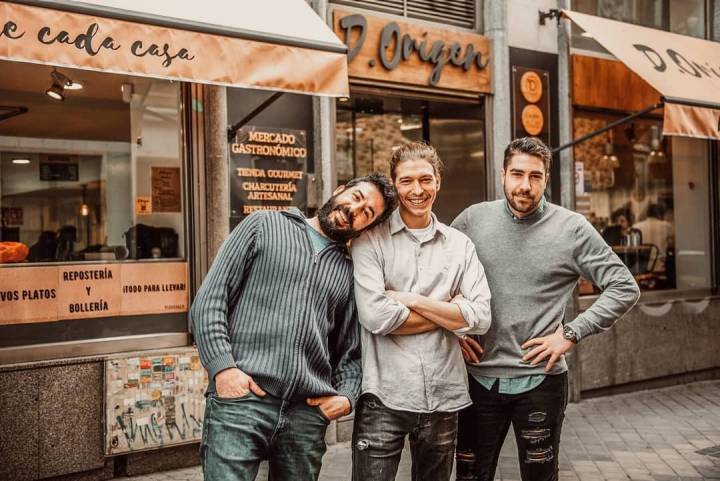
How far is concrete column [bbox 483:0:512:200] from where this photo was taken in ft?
24.9

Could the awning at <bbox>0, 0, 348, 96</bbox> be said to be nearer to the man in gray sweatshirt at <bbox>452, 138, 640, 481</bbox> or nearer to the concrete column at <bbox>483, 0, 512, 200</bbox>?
the man in gray sweatshirt at <bbox>452, 138, 640, 481</bbox>

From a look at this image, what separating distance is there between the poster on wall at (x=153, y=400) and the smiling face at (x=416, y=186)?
10.1 ft

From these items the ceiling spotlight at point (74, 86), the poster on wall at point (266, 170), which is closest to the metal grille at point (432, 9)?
the poster on wall at point (266, 170)

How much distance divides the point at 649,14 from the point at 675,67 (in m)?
2.14

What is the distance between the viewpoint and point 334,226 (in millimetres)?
3045

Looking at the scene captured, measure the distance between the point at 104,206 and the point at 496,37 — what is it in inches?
161

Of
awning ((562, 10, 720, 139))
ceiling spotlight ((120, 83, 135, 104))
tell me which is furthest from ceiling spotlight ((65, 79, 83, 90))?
awning ((562, 10, 720, 139))

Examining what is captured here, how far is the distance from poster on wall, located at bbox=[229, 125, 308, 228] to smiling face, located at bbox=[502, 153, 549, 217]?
10.1ft

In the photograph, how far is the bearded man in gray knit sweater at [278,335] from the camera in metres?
2.85

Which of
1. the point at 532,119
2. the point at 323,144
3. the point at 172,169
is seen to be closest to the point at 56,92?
the point at 172,169

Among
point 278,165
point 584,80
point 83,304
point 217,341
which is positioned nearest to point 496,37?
point 584,80

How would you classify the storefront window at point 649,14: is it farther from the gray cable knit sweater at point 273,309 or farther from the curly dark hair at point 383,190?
the gray cable knit sweater at point 273,309

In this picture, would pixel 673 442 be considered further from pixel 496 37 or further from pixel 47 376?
pixel 47 376

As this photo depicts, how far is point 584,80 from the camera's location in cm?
824
